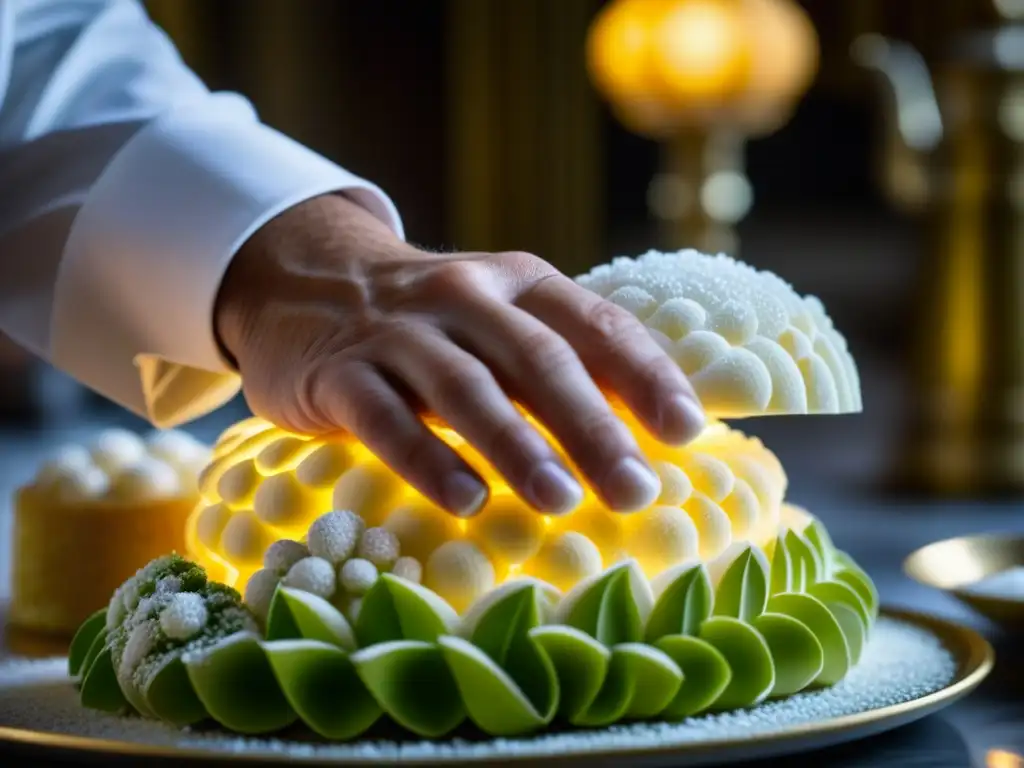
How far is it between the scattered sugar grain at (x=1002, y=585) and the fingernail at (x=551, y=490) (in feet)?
0.96

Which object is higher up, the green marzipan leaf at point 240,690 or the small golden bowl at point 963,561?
the green marzipan leaf at point 240,690

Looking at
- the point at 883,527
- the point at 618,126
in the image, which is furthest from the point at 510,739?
the point at 618,126

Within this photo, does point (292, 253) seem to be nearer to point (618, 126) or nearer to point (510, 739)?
point (510, 739)

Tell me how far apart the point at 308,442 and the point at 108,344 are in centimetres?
26

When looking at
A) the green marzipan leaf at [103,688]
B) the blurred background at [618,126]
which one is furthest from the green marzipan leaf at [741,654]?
the blurred background at [618,126]

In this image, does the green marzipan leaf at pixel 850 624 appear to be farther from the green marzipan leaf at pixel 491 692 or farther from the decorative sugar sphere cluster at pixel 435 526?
the green marzipan leaf at pixel 491 692

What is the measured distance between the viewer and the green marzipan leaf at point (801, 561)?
61cm

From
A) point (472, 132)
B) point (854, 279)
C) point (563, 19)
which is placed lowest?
point (854, 279)

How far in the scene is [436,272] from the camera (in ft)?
1.96

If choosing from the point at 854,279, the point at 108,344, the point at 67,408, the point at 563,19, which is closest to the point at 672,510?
the point at 108,344

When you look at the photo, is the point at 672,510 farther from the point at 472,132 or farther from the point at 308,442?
the point at 472,132

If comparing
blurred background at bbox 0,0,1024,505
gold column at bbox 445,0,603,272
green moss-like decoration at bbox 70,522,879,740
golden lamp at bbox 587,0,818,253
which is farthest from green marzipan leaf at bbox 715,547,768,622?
gold column at bbox 445,0,603,272

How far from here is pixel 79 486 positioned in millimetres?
792

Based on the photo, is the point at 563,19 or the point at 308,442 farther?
the point at 563,19
